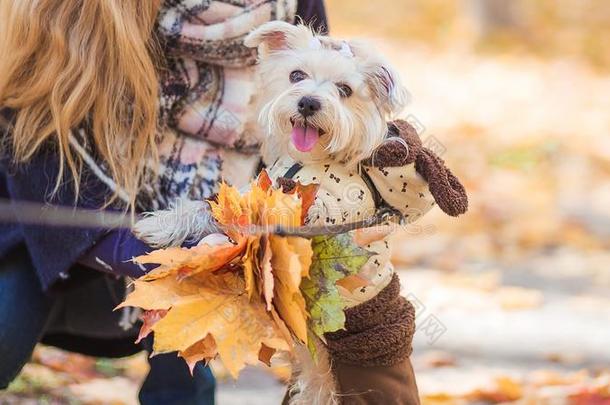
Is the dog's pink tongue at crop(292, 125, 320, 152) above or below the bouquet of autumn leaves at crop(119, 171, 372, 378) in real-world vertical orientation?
above

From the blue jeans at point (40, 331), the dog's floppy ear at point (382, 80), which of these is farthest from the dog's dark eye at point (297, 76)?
the blue jeans at point (40, 331)

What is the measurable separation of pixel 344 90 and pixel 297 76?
3.7 inches

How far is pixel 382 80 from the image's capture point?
1.75 m

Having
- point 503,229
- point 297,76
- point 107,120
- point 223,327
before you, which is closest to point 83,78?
point 107,120

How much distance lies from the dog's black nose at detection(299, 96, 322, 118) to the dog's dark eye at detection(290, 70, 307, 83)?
74 millimetres

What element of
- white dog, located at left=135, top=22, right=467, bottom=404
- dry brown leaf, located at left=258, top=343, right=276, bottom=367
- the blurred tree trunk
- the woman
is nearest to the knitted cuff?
white dog, located at left=135, top=22, right=467, bottom=404

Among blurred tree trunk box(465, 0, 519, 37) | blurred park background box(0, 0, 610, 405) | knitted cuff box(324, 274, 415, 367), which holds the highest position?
knitted cuff box(324, 274, 415, 367)

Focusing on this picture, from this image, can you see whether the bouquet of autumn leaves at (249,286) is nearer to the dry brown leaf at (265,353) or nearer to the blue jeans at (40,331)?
the dry brown leaf at (265,353)

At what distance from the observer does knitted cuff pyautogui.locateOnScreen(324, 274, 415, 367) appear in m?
1.87

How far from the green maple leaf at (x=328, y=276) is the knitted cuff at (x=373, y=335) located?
0.22 meters

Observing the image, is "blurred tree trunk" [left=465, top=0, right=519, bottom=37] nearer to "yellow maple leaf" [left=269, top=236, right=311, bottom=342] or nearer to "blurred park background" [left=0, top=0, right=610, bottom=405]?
"blurred park background" [left=0, top=0, right=610, bottom=405]

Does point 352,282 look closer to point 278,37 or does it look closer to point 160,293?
point 160,293

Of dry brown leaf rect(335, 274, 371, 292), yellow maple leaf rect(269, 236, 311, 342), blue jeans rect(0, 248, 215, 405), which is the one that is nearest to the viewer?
yellow maple leaf rect(269, 236, 311, 342)

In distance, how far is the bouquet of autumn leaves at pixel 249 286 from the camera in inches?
62.3
